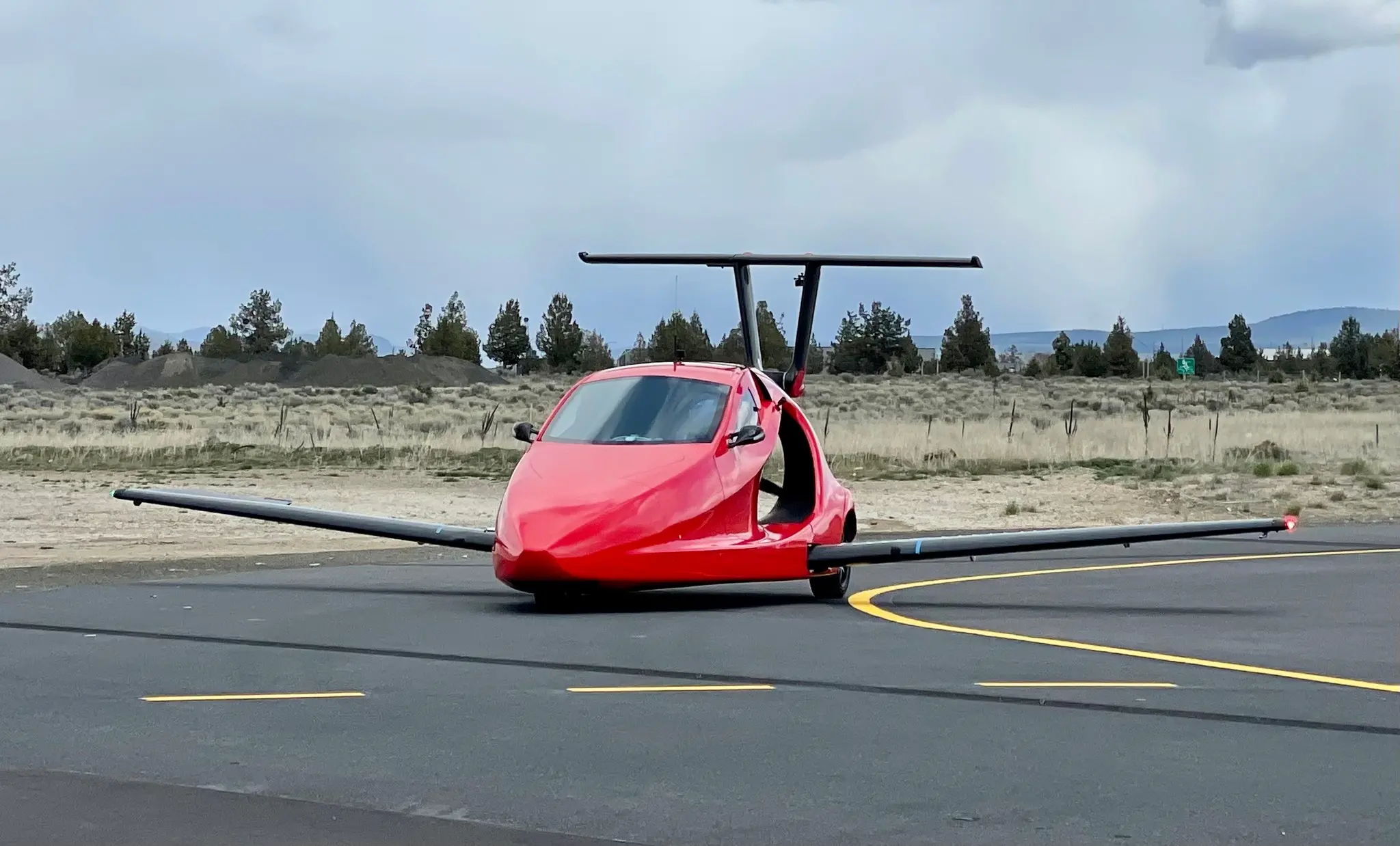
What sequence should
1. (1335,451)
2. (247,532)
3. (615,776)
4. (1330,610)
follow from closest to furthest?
(615,776) < (1330,610) < (247,532) < (1335,451)

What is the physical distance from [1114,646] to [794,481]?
17.5ft

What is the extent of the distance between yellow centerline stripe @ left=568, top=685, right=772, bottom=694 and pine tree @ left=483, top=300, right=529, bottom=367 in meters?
125

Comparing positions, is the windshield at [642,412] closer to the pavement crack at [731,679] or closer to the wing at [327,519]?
the wing at [327,519]

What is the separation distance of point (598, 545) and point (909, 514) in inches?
650

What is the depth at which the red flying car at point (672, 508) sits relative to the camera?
44.9ft

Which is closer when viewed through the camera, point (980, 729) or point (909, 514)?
point (980, 729)

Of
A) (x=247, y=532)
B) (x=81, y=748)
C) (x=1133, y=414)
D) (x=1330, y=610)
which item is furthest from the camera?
(x=1133, y=414)

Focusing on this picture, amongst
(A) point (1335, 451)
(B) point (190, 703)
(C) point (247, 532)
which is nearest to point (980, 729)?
(B) point (190, 703)

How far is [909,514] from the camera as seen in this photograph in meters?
29.5

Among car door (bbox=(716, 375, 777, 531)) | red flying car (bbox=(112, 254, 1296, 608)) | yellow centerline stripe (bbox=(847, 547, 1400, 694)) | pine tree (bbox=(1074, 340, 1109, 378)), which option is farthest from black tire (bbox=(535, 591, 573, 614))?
pine tree (bbox=(1074, 340, 1109, 378))

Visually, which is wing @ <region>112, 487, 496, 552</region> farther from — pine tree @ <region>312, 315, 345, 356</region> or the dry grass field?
pine tree @ <region>312, 315, 345, 356</region>

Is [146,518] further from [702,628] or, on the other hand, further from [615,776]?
[615,776]

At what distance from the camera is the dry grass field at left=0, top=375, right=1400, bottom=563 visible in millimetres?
27828

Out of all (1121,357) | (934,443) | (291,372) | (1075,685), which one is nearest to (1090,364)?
(1121,357)
